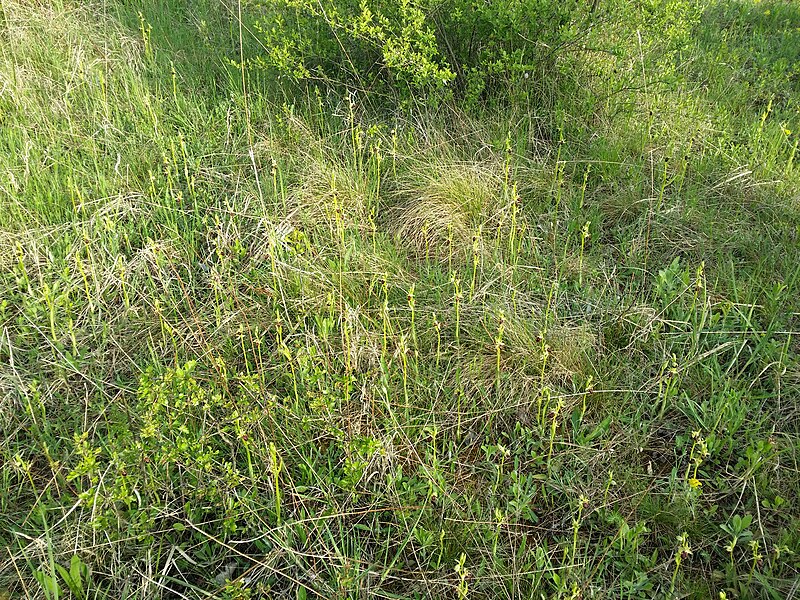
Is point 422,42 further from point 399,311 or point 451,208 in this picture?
point 399,311

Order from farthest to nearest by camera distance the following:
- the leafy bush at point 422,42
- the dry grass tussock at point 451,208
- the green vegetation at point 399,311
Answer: the leafy bush at point 422,42 < the dry grass tussock at point 451,208 < the green vegetation at point 399,311

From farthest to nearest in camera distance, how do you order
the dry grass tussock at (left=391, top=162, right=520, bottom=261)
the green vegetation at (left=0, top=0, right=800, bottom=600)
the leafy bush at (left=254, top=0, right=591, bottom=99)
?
the leafy bush at (left=254, top=0, right=591, bottom=99) < the dry grass tussock at (left=391, top=162, right=520, bottom=261) < the green vegetation at (left=0, top=0, right=800, bottom=600)

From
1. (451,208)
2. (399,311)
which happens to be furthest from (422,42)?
(399,311)

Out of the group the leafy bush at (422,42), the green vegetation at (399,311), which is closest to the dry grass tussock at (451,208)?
the green vegetation at (399,311)

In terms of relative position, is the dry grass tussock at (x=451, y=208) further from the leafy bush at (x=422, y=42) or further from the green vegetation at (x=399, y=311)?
the leafy bush at (x=422, y=42)

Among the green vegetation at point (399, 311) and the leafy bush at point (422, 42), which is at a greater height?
the leafy bush at point (422, 42)

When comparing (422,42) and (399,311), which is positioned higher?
(422,42)

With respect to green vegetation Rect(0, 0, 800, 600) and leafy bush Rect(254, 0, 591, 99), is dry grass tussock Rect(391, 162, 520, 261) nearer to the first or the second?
green vegetation Rect(0, 0, 800, 600)

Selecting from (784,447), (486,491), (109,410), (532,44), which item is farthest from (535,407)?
(532,44)

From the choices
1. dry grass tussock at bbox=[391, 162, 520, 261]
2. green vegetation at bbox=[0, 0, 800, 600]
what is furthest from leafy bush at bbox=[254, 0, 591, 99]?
dry grass tussock at bbox=[391, 162, 520, 261]

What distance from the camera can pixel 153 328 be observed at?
2656 mm

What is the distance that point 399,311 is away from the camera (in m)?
2.73

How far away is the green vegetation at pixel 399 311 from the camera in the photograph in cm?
197

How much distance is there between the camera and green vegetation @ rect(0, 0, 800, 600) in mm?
1971
